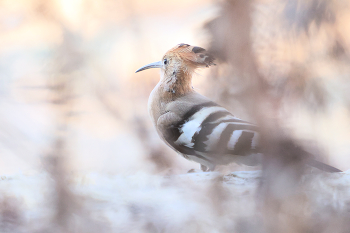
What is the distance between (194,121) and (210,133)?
0.04 metres

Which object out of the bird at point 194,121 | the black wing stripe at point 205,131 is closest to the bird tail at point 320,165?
the bird at point 194,121

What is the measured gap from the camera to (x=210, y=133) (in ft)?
1.30

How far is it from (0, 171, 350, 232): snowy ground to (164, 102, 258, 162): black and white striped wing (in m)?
0.04

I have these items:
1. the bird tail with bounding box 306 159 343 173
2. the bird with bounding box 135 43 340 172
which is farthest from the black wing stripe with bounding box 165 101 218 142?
the bird tail with bounding box 306 159 343 173

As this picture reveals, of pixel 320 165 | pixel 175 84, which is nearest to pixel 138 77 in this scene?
pixel 175 84

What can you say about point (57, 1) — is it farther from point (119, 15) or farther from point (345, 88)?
point (345, 88)

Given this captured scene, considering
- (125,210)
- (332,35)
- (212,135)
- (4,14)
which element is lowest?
(125,210)

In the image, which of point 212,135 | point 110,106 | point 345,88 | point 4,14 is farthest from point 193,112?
point 4,14

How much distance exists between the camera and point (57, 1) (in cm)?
46

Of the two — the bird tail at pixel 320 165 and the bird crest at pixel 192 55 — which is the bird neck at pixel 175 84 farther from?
the bird tail at pixel 320 165

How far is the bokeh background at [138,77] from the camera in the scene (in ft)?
1.23

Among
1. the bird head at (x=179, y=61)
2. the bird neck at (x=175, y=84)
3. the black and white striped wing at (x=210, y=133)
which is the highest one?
the bird head at (x=179, y=61)

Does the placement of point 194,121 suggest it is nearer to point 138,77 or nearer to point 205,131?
point 205,131

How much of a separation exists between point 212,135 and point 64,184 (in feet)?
0.87
